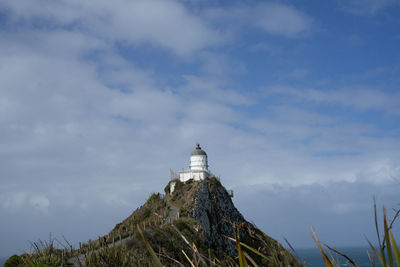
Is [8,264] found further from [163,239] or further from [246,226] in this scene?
[246,226]

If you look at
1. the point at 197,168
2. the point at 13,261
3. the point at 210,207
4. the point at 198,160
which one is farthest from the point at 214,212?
the point at 13,261

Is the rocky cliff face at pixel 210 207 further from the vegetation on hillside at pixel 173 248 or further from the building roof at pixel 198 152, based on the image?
the building roof at pixel 198 152

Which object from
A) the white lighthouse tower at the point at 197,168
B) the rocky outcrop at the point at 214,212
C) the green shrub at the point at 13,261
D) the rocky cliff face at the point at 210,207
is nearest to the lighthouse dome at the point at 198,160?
the white lighthouse tower at the point at 197,168

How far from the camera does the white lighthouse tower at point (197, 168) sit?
2360 inches

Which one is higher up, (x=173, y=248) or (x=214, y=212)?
(x=214, y=212)

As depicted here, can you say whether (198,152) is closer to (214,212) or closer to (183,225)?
(214,212)

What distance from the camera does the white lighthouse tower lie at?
197 ft

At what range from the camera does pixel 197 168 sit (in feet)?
202

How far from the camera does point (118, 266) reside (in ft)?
25.9

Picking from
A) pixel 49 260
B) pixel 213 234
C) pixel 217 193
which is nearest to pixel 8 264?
pixel 49 260

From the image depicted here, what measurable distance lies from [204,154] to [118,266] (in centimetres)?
5537

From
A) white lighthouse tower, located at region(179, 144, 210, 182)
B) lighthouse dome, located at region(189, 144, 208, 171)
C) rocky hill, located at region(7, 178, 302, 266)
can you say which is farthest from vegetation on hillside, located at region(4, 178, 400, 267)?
lighthouse dome, located at region(189, 144, 208, 171)

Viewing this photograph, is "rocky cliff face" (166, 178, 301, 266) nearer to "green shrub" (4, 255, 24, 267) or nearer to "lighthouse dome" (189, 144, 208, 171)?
"lighthouse dome" (189, 144, 208, 171)

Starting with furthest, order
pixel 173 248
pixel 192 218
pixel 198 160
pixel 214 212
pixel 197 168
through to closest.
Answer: pixel 198 160
pixel 197 168
pixel 214 212
pixel 192 218
pixel 173 248
